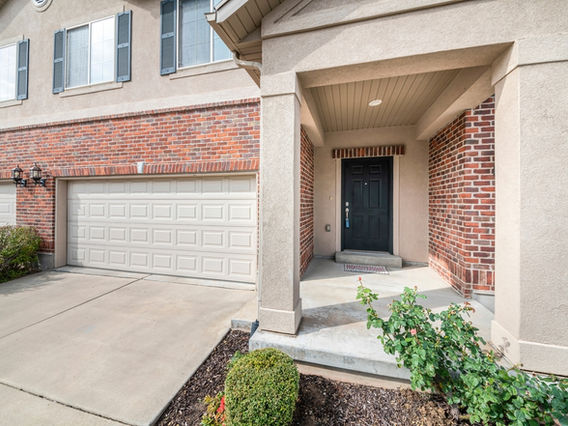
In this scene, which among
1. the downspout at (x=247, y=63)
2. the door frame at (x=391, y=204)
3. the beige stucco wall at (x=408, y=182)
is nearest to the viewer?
the downspout at (x=247, y=63)

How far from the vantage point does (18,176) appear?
16.9ft

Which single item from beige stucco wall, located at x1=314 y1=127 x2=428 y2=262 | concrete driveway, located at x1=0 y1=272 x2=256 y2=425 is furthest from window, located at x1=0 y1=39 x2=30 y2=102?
beige stucco wall, located at x1=314 y1=127 x2=428 y2=262

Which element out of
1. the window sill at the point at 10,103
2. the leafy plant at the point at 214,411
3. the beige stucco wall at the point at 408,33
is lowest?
the leafy plant at the point at 214,411

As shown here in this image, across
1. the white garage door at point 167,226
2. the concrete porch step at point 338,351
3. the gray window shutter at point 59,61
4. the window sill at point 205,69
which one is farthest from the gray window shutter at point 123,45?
the concrete porch step at point 338,351

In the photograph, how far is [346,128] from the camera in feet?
15.3

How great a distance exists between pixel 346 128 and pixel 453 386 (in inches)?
167

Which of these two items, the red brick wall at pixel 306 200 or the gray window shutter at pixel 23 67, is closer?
the red brick wall at pixel 306 200

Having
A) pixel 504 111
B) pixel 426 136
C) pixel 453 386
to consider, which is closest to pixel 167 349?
pixel 453 386

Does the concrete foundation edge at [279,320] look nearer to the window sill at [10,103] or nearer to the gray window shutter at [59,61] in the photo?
the gray window shutter at [59,61]

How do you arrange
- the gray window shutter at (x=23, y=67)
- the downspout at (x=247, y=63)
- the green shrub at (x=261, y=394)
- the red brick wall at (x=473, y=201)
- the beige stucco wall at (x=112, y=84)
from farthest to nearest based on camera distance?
the gray window shutter at (x=23, y=67)
the beige stucco wall at (x=112, y=84)
the red brick wall at (x=473, y=201)
the downspout at (x=247, y=63)
the green shrub at (x=261, y=394)

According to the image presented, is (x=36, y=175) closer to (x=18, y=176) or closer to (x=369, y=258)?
(x=18, y=176)

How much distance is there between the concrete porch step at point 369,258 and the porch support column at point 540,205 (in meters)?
2.66

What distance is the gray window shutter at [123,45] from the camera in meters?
4.56

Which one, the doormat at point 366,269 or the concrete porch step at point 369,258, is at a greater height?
the concrete porch step at point 369,258
